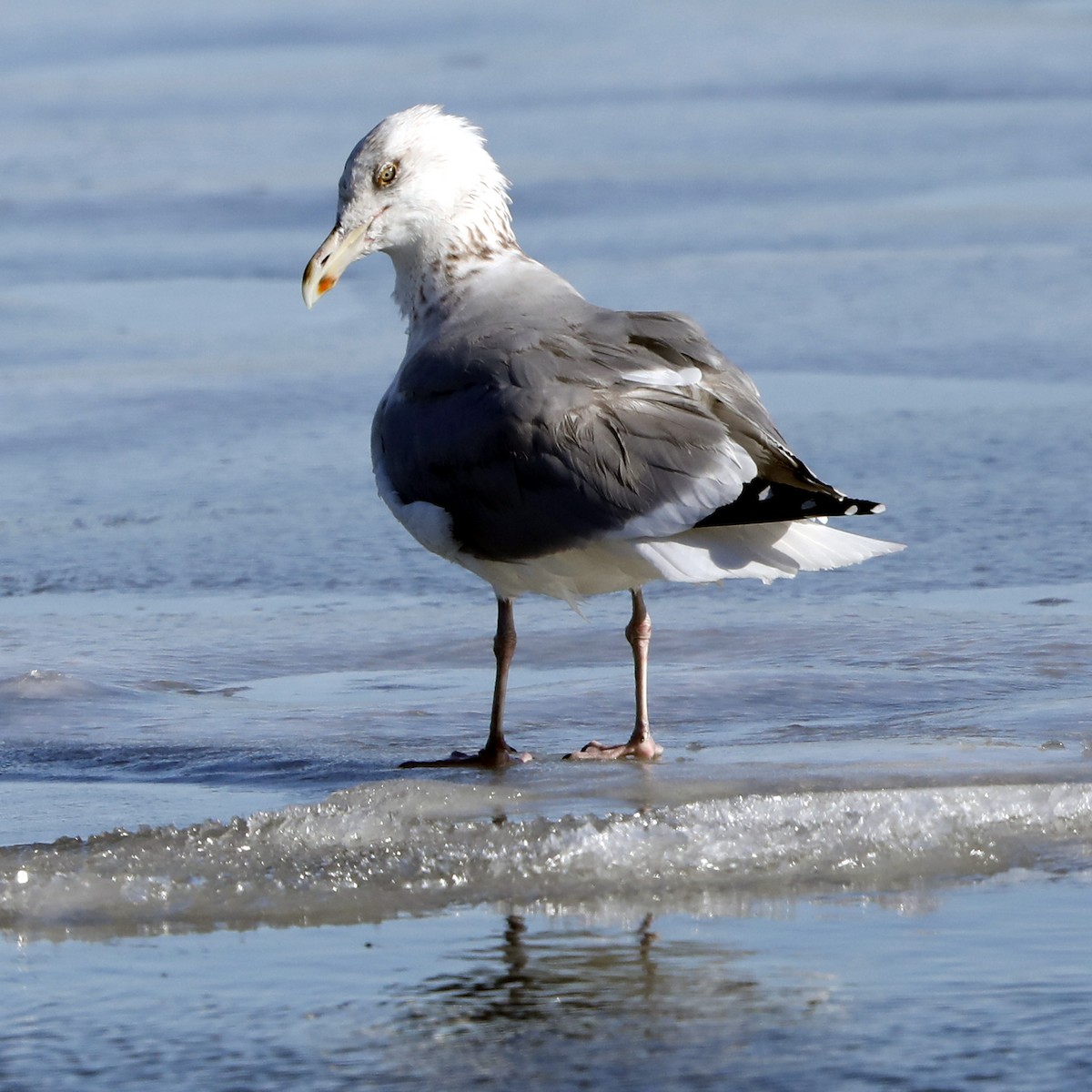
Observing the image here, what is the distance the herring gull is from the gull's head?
33 centimetres

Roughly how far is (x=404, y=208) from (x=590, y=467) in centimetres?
118

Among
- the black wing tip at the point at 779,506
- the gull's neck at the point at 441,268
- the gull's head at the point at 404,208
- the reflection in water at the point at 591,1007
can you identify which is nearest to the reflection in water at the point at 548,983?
the reflection in water at the point at 591,1007

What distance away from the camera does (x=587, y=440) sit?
15.0ft

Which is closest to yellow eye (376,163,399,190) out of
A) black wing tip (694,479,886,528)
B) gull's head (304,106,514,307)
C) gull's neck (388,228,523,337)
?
gull's head (304,106,514,307)

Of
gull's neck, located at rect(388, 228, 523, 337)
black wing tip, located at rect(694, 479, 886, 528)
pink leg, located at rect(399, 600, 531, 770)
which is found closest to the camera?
black wing tip, located at rect(694, 479, 886, 528)

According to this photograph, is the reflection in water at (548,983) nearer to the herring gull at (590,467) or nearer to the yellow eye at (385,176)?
the herring gull at (590,467)

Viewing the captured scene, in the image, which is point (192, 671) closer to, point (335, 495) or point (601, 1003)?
point (335, 495)

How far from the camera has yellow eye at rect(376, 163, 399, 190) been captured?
545cm

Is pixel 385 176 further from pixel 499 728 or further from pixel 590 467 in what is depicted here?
pixel 499 728

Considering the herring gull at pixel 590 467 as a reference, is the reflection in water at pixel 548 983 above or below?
below

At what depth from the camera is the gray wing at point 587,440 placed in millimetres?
4492

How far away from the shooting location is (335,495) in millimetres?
7066

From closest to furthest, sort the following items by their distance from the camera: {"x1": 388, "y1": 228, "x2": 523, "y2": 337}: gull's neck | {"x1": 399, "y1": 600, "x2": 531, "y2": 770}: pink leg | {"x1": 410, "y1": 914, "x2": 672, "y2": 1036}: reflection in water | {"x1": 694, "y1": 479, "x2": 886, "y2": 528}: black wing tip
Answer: {"x1": 410, "y1": 914, "x2": 672, "y2": 1036}: reflection in water < {"x1": 694, "y1": 479, "x2": 886, "y2": 528}: black wing tip < {"x1": 399, "y1": 600, "x2": 531, "y2": 770}: pink leg < {"x1": 388, "y1": 228, "x2": 523, "y2": 337}: gull's neck

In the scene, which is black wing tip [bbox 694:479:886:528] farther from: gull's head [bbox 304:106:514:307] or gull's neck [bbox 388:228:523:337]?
gull's head [bbox 304:106:514:307]
